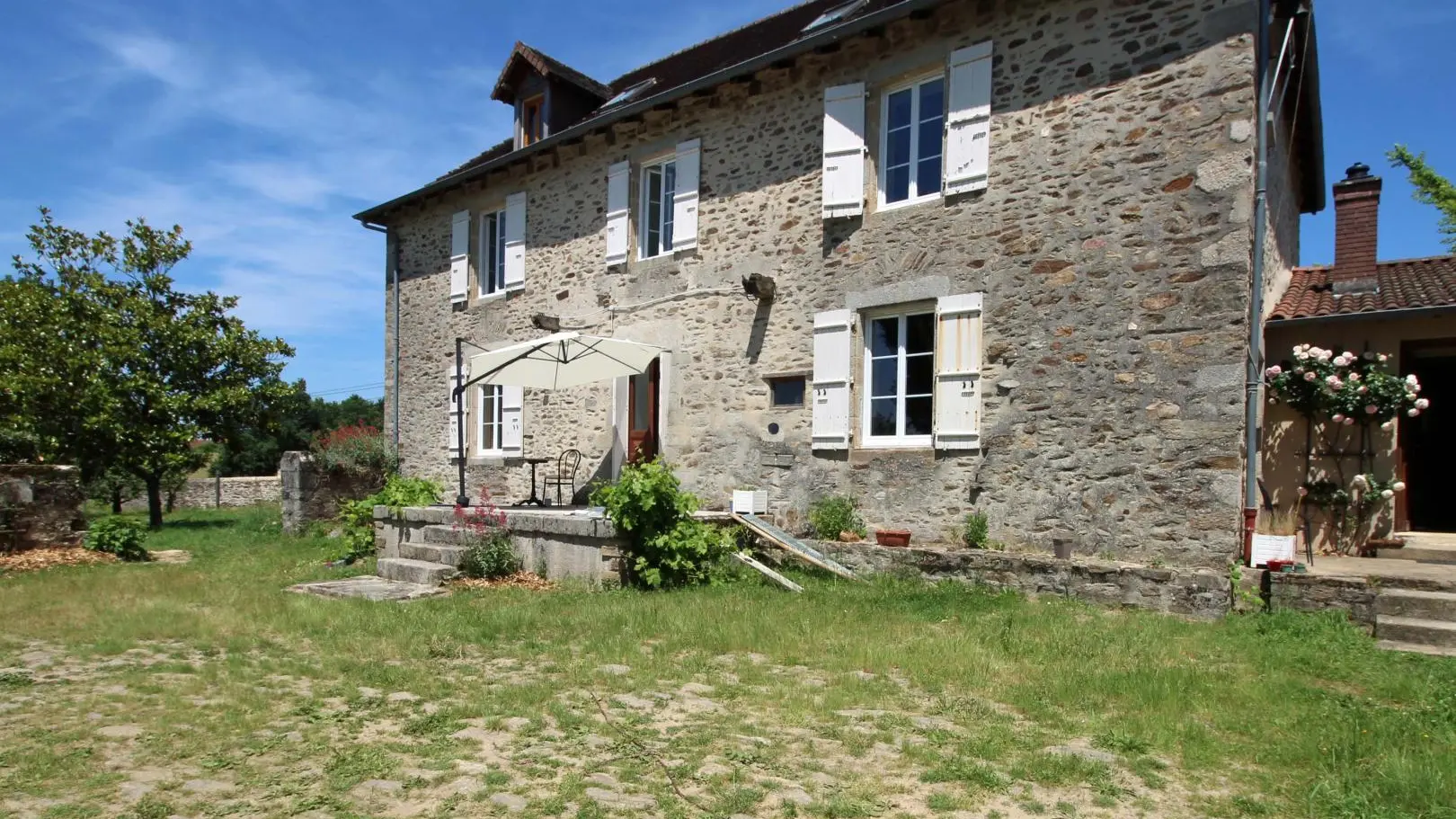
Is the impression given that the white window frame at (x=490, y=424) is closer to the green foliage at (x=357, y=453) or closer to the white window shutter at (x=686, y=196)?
the green foliage at (x=357, y=453)

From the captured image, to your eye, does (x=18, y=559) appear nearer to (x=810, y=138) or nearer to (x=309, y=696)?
(x=309, y=696)

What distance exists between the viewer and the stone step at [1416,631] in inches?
206

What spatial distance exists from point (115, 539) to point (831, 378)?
8439 millimetres

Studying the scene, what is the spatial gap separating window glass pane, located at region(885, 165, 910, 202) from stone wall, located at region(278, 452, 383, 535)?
9.28 meters

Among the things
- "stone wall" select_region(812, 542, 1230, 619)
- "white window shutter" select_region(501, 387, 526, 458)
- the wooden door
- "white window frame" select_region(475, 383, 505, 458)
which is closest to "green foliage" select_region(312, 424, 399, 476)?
"white window frame" select_region(475, 383, 505, 458)

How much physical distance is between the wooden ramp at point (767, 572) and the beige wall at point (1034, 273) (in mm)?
1179

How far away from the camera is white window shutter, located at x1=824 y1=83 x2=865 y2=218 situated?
8.57 m

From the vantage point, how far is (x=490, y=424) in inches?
513

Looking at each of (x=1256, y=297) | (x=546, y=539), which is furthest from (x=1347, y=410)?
(x=546, y=539)

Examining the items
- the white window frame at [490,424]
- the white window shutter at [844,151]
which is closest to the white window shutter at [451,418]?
the white window frame at [490,424]

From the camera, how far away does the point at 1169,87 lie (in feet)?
22.4

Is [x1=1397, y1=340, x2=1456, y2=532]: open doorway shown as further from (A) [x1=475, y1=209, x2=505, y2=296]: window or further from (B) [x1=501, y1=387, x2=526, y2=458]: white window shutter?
(A) [x1=475, y1=209, x2=505, y2=296]: window

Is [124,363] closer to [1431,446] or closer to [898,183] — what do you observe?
[898,183]

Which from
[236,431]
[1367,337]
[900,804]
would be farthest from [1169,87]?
[236,431]
